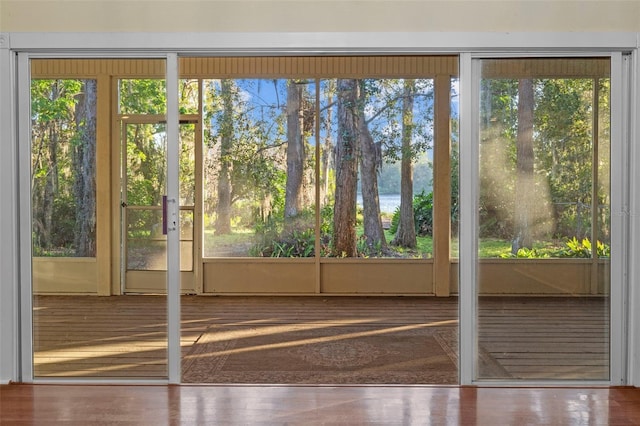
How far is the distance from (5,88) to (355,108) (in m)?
4.45

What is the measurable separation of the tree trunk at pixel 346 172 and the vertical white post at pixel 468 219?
385cm

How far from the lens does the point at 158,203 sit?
444 cm

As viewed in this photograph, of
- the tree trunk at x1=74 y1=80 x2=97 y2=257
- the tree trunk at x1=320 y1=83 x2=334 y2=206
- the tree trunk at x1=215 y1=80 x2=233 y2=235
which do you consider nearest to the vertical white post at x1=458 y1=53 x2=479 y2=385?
the tree trunk at x1=74 y1=80 x2=97 y2=257

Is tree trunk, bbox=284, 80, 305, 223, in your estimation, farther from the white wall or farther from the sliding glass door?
the sliding glass door

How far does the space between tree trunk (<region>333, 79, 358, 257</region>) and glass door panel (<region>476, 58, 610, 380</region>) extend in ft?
12.7

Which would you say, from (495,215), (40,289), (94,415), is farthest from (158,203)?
(495,215)

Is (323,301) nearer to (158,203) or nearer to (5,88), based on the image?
(158,203)

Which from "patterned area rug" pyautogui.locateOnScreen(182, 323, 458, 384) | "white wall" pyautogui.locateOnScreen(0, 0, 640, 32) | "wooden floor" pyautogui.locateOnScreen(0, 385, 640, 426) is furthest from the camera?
"patterned area rug" pyautogui.locateOnScreen(182, 323, 458, 384)

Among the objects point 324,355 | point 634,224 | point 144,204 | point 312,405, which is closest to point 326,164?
point 324,355

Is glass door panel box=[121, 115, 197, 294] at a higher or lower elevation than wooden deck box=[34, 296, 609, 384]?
higher

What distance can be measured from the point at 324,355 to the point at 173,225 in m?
1.71

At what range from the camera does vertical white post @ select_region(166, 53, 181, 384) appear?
435 centimetres

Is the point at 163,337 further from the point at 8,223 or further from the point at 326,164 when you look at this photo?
the point at 326,164

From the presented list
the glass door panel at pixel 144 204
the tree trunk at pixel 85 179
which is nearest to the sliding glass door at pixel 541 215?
the glass door panel at pixel 144 204
